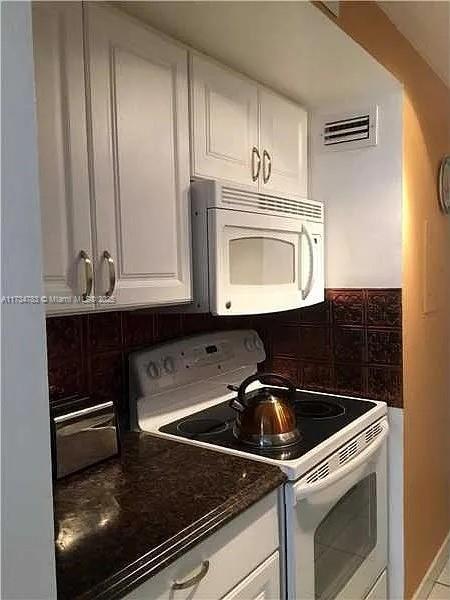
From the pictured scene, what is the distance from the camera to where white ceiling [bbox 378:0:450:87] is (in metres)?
1.76

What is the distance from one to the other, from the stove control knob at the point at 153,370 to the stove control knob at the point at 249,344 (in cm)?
50

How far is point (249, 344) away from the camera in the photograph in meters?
2.08

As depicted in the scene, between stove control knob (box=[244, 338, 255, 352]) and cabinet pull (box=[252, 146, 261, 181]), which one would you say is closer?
cabinet pull (box=[252, 146, 261, 181])

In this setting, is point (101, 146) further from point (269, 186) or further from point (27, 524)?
point (27, 524)

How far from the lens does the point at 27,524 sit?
0.61 metres

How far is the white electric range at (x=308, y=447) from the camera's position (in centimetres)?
138

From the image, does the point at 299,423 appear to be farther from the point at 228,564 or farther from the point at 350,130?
the point at 350,130

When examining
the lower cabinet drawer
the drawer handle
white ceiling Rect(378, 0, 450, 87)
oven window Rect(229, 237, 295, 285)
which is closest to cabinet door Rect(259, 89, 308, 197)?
oven window Rect(229, 237, 295, 285)

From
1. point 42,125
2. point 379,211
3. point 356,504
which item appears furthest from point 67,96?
point 356,504

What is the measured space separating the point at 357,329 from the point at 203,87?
1.07 metres

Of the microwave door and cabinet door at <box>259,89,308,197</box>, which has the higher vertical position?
cabinet door at <box>259,89,308,197</box>

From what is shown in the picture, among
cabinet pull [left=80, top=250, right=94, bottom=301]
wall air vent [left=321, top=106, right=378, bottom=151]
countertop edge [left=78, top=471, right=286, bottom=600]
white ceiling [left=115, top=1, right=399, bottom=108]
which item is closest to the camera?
countertop edge [left=78, top=471, right=286, bottom=600]

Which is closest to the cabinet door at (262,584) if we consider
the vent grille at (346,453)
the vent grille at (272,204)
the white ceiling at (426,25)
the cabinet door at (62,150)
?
the vent grille at (346,453)

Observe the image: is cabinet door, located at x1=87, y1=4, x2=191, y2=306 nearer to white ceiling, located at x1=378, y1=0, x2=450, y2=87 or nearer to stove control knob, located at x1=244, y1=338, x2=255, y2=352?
stove control knob, located at x1=244, y1=338, x2=255, y2=352
